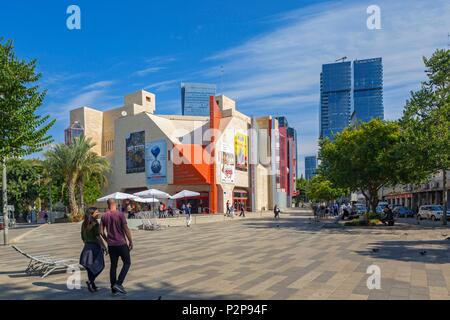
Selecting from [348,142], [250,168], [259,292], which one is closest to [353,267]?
[259,292]

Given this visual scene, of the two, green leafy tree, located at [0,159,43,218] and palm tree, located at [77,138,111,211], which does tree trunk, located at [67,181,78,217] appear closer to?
palm tree, located at [77,138,111,211]

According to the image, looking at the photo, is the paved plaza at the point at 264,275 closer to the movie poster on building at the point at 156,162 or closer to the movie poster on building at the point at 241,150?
the movie poster on building at the point at 156,162

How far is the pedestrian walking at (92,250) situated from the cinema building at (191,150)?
4295 cm

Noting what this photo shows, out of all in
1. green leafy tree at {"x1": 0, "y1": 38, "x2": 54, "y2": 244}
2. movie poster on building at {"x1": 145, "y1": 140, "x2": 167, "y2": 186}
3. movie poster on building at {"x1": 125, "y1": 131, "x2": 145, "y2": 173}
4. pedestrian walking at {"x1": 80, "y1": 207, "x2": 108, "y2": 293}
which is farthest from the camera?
movie poster on building at {"x1": 125, "y1": 131, "x2": 145, "y2": 173}

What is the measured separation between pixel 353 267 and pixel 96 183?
4427 cm

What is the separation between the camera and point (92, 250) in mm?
8070

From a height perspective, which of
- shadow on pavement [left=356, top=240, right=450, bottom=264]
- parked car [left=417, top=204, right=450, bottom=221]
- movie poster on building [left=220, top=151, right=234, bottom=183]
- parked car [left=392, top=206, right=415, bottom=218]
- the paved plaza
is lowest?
parked car [left=392, top=206, right=415, bottom=218]

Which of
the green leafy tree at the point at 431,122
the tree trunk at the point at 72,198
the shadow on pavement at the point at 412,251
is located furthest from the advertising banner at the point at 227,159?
the shadow on pavement at the point at 412,251

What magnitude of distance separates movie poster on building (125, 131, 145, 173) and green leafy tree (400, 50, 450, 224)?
128 feet

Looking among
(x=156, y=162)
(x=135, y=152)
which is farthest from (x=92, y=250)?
(x=135, y=152)

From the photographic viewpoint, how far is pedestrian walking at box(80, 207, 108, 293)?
7.88m

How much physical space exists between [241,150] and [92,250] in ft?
170

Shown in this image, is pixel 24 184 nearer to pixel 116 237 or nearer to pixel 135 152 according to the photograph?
pixel 135 152

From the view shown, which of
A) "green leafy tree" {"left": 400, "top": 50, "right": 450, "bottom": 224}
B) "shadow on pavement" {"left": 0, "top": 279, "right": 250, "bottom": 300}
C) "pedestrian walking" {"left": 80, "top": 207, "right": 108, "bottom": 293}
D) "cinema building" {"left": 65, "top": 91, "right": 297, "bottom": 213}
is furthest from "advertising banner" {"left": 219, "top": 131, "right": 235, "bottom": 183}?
"pedestrian walking" {"left": 80, "top": 207, "right": 108, "bottom": 293}
